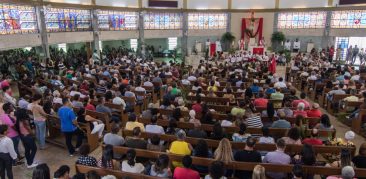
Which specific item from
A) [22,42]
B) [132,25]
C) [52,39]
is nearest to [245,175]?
[22,42]

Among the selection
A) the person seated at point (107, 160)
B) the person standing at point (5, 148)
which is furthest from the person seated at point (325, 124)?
the person standing at point (5, 148)

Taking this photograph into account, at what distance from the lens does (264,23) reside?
25.8 metres

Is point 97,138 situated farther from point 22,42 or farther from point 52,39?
point 52,39

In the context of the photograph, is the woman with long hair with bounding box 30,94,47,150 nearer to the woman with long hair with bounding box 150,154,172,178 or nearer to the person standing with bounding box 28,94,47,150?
the person standing with bounding box 28,94,47,150

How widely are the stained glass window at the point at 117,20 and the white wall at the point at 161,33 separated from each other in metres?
1.39

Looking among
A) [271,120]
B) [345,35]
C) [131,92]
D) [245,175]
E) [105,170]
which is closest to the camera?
[105,170]

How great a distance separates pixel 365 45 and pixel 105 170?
24461mm

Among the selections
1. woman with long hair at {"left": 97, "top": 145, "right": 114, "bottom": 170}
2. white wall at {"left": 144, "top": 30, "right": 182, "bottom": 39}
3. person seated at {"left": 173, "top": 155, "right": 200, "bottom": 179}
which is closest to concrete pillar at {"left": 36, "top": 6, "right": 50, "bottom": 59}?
white wall at {"left": 144, "top": 30, "right": 182, "bottom": 39}

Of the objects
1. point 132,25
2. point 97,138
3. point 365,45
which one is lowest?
point 97,138

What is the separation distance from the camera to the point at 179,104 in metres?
7.84

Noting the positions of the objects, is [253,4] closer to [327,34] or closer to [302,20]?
[302,20]

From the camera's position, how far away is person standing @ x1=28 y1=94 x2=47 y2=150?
20.9ft

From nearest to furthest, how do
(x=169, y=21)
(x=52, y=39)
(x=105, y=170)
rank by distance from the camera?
(x=105, y=170) < (x=52, y=39) < (x=169, y=21)

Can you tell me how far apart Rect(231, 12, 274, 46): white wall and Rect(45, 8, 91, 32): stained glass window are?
13546 mm
